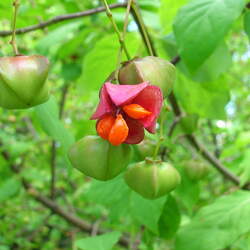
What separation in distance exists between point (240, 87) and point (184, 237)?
10.8 feet

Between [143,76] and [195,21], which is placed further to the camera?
[195,21]

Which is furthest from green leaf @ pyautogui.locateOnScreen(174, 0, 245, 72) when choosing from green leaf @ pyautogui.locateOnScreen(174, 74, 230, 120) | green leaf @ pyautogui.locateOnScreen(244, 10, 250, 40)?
green leaf @ pyautogui.locateOnScreen(174, 74, 230, 120)

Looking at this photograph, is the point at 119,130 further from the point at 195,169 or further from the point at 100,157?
the point at 195,169

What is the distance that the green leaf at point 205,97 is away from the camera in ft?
6.48

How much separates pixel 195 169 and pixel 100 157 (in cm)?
92

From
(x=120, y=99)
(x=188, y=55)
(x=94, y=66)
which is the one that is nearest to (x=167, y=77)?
(x=120, y=99)

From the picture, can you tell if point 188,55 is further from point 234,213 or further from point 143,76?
→ point 234,213

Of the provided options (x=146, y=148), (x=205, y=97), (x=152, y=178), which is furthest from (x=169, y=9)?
(x=152, y=178)

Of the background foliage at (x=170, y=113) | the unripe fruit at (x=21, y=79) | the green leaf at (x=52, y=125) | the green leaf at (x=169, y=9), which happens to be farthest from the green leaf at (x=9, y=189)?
the unripe fruit at (x=21, y=79)

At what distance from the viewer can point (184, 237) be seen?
145 cm

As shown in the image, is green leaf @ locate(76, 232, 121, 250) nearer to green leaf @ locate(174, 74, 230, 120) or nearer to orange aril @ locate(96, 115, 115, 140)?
orange aril @ locate(96, 115, 115, 140)

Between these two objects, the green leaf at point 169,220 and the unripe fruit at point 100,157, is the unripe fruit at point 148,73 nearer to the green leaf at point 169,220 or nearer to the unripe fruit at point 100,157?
the unripe fruit at point 100,157

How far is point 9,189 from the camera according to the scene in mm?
2666

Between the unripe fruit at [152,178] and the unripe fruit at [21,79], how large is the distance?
0.31 m
